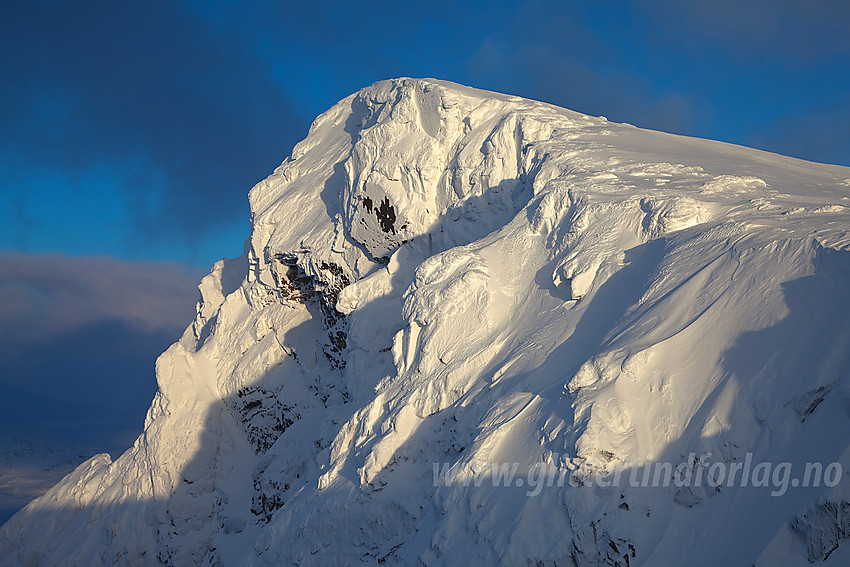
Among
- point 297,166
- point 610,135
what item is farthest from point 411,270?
point 297,166

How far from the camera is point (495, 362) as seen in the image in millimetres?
16422

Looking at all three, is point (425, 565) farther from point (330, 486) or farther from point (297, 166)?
point (297, 166)

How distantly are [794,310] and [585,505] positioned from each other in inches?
190

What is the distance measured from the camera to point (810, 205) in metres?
15.3

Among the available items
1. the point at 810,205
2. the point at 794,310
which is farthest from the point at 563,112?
the point at 794,310

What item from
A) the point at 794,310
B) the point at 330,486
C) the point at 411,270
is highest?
the point at 411,270

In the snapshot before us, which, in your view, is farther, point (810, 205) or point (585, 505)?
point (810, 205)

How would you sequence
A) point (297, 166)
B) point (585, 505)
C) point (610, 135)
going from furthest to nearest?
1. point (297, 166)
2. point (610, 135)
3. point (585, 505)

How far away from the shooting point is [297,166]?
32.5 meters

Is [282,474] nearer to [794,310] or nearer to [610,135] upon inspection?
[610,135]

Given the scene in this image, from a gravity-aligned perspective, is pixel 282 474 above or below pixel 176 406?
below

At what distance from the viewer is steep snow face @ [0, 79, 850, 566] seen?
10.6m

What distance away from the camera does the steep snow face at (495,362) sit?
10555mm

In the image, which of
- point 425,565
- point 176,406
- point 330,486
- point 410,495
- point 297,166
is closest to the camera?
point 425,565
